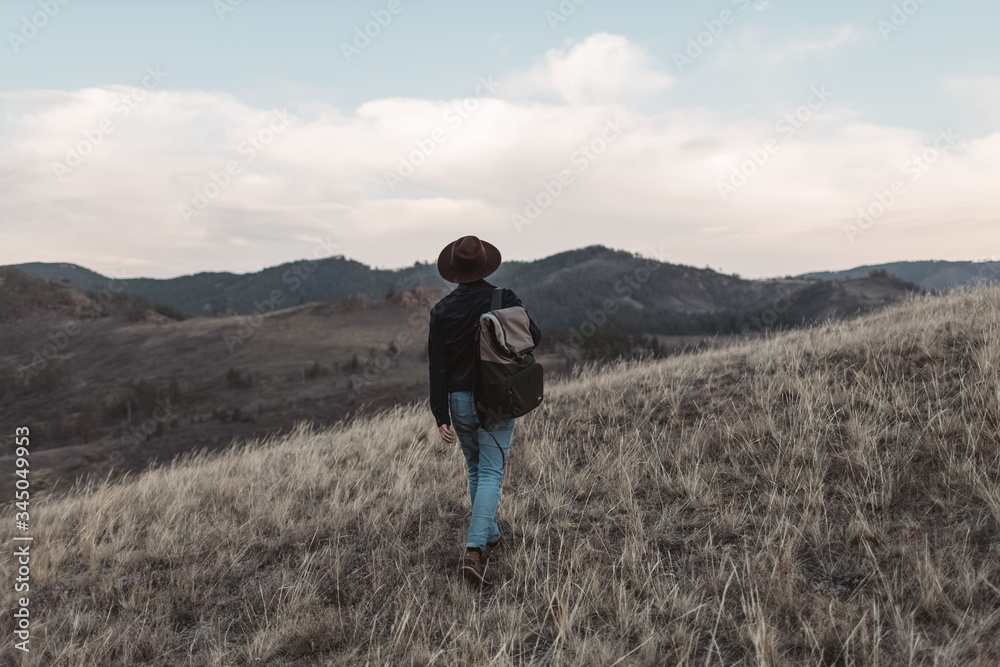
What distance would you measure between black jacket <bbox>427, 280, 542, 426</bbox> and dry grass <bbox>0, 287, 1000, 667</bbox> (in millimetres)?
1214

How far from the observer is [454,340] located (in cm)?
328

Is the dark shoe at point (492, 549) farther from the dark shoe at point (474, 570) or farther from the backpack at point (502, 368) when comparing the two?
the backpack at point (502, 368)

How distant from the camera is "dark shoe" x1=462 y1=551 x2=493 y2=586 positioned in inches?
125

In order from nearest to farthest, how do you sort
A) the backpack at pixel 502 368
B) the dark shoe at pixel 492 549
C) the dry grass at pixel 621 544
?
the dry grass at pixel 621 544 < the backpack at pixel 502 368 < the dark shoe at pixel 492 549

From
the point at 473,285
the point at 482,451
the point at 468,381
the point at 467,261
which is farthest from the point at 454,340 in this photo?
the point at 482,451

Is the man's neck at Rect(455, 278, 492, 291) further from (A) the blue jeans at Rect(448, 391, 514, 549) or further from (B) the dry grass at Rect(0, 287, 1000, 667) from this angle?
(B) the dry grass at Rect(0, 287, 1000, 667)

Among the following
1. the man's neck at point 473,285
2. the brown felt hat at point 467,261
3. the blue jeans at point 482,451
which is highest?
the brown felt hat at point 467,261

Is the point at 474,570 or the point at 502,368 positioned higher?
the point at 502,368

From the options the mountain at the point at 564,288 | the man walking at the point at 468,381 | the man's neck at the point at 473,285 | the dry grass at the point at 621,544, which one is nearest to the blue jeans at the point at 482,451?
the man walking at the point at 468,381

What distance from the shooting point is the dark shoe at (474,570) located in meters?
3.17

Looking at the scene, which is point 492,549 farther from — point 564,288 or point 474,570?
point 564,288

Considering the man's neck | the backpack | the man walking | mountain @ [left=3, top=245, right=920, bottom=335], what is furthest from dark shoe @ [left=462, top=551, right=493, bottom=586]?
mountain @ [left=3, top=245, right=920, bottom=335]

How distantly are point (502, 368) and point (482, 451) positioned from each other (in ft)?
1.97

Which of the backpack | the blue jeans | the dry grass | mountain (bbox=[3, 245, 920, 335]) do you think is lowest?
the dry grass
